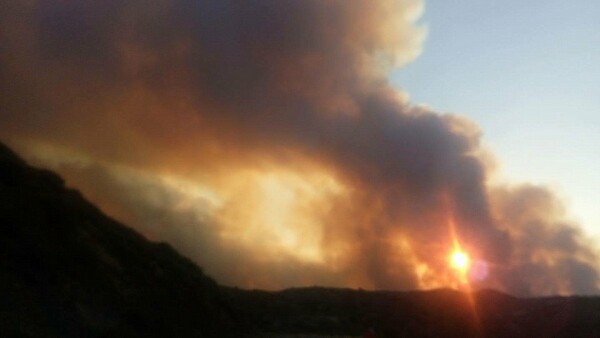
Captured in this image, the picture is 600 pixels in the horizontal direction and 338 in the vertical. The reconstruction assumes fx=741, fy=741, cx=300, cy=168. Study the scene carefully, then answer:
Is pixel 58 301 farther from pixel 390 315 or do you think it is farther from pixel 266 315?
pixel 390 315

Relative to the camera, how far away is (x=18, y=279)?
31844 mm

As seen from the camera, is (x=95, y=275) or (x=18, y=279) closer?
(x=18, y=279)

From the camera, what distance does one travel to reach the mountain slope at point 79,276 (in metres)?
31.6

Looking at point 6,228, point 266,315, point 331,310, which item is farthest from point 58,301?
point 331,310

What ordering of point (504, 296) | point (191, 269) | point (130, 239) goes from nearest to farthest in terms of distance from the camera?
point (130, 239) < point (191, 269) < point (504, 296)

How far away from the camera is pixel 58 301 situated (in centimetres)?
3300

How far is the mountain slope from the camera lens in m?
31.6

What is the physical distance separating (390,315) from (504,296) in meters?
25.5

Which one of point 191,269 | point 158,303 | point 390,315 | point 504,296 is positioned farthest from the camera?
A: point 504,296

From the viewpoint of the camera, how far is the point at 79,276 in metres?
37.0

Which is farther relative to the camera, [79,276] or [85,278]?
[85,278]

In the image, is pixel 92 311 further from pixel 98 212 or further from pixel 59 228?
pixel 98 212

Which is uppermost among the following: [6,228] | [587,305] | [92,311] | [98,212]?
[587,305]

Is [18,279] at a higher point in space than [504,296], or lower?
lower
